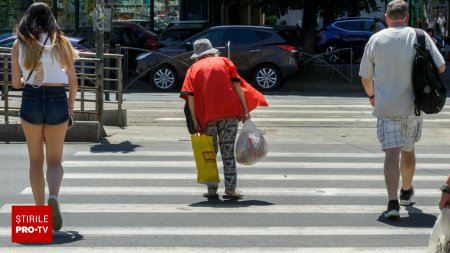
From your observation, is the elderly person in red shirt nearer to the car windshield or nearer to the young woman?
the young woman

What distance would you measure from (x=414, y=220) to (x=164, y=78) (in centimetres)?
1512

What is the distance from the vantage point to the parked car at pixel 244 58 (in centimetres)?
2298

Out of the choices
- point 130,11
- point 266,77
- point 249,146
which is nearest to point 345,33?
point 130,11

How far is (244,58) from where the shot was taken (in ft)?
76.3

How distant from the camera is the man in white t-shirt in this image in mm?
8180

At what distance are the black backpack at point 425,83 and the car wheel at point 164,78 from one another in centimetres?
1512

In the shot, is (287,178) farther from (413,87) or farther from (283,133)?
(283,133)

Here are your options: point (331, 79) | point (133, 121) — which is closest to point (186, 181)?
point (133, 121)

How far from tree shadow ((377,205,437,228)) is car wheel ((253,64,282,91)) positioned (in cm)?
1456

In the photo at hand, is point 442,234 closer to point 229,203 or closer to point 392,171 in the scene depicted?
point 392,171

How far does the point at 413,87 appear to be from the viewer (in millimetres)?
8172

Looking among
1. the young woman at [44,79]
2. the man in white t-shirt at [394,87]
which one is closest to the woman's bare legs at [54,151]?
the young woman at [44,79]

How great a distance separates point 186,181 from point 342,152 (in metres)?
3.41

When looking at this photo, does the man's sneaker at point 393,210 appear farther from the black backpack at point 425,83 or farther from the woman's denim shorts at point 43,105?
the woman's denim shorts at point 43,105
